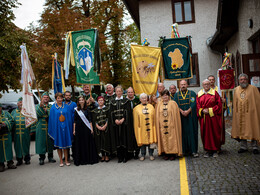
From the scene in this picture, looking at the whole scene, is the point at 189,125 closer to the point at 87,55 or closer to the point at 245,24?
the point at 87,55

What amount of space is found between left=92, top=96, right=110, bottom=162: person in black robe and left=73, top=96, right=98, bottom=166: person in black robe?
0.14m

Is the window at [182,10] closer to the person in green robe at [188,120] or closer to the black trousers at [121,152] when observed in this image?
the person in green robe at [188,120]

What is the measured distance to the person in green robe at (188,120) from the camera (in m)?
7.00

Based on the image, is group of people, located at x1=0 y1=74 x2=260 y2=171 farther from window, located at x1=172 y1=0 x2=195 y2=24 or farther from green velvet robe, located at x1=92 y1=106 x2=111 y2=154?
window, located at x1=172 y1=0 x2=195 y2=24

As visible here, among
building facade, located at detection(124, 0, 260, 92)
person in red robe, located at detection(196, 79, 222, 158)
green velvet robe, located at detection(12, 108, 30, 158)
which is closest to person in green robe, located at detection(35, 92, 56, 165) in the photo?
green velvet robe, located at detection(12, 108, 30, 158)

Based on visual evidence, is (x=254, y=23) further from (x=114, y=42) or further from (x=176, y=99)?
(x=114, y=42)

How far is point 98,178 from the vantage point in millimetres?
5777

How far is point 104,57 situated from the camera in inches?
932

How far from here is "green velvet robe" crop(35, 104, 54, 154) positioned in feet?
25.0

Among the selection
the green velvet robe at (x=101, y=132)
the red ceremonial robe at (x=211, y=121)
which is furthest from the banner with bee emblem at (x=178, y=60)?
the green velvet robe at (x=101, y=132)

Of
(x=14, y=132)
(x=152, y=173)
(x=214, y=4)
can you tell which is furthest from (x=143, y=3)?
(x=152, y=173)

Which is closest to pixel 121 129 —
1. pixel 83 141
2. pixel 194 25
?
pixel 83 141

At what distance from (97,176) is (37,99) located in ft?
28.9

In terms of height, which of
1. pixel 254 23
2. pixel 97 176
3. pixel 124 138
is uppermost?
pixel 254 23
